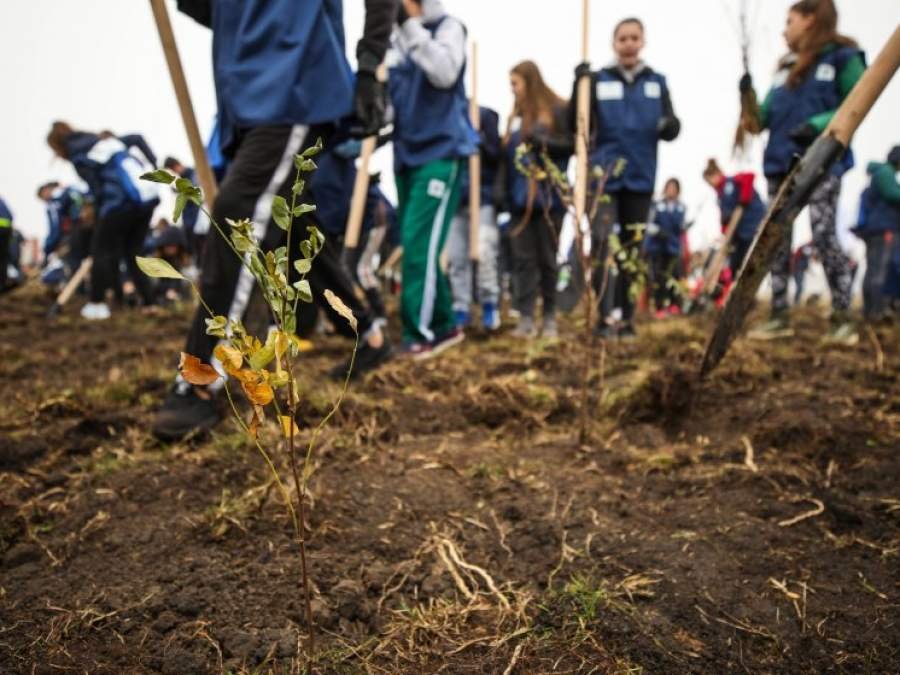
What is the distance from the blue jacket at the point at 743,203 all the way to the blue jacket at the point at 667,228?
4.65 ft

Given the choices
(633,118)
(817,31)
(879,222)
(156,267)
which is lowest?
(879,222)

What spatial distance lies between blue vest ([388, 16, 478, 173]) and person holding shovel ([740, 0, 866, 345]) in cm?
168

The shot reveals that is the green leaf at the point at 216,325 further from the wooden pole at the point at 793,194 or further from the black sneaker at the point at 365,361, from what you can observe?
the black sneaker at the point at 365,361

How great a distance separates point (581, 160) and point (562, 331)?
1864mm

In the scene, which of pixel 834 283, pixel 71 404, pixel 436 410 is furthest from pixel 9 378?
pixel 834 283

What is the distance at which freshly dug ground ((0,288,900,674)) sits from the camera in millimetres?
1016

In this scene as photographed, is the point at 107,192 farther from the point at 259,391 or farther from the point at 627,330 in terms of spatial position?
the point at 259,391

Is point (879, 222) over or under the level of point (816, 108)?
under

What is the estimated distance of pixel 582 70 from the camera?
3512 millimetres

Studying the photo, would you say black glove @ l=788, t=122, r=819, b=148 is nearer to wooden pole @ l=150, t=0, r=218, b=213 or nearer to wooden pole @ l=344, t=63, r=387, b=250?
wooden pole @ l=344, t=63, r=387, b=250

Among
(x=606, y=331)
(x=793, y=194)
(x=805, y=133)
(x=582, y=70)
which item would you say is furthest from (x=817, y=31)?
(x=793, y=194)

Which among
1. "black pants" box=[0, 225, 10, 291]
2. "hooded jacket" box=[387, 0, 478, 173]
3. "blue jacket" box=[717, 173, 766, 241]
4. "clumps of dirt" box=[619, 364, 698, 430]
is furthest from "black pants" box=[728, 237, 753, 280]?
"black pants" box=[0, 225, 10, 291]

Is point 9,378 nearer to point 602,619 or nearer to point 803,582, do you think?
point 602,619

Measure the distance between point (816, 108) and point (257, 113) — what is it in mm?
3188
